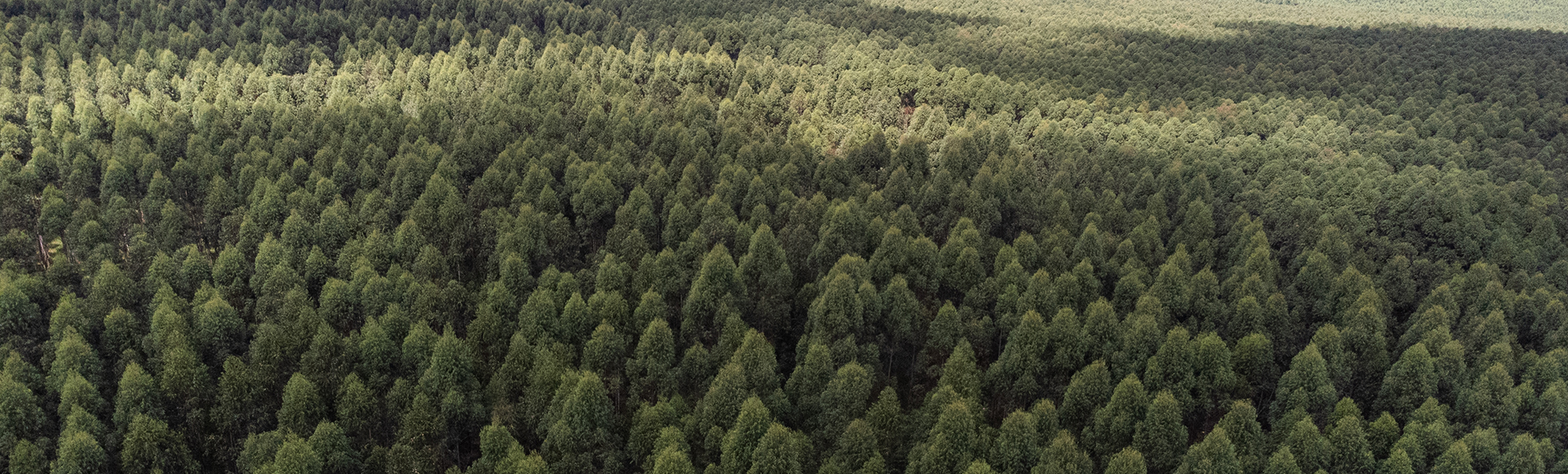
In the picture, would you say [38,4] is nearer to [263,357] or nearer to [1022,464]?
[263,357]

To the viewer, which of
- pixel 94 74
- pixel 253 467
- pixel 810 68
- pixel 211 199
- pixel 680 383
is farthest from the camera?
pixel 810 68

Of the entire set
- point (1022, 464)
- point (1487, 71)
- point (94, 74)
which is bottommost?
point (94, 74)

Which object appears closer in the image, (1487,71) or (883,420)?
(883,420)

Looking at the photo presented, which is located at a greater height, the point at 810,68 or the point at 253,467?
the point at 810,68

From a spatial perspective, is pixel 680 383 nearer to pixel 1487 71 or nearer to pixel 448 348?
pixel 448 348

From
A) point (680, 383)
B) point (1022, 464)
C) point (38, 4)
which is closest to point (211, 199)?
point (680, 383)

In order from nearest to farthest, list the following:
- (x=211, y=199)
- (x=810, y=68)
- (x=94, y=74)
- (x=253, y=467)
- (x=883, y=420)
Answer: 1. (x=253, y=467)
2. (x=883, y=420)
3. (x=211, y=199)
4. (x=94, y=74)
5. (x=810, y=68)

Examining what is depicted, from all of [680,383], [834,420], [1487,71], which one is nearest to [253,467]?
[680,383]
